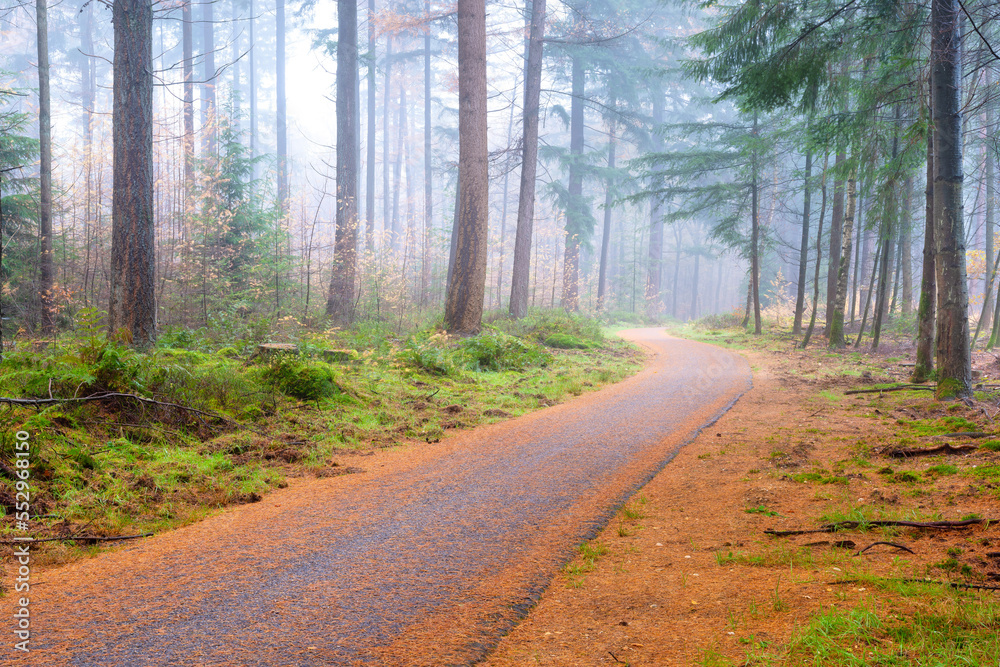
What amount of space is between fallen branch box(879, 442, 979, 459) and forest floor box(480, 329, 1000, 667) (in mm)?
22

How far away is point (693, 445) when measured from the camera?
5.97m

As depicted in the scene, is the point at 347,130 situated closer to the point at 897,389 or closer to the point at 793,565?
the point at 897,389

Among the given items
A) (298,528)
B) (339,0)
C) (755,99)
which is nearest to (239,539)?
(298,528)

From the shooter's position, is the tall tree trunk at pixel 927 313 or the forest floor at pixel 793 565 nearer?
the forest floor at pixel 793 565

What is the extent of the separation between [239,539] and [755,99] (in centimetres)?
851

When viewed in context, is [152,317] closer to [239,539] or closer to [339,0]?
[239,539]

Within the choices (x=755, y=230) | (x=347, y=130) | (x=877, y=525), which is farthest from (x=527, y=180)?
(x=877, y=525)

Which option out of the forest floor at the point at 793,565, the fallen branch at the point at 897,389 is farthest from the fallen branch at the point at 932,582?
the fallen branch at the point at 897,389

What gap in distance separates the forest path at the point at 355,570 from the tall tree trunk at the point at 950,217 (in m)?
4.48

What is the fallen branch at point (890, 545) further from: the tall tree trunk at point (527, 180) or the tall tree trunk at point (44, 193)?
the tall tree trunk at point (527, 180)

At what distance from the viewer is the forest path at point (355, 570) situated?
232 centimetres

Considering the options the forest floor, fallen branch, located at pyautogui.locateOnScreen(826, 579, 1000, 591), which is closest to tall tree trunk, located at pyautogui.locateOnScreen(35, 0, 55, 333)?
the forest floor

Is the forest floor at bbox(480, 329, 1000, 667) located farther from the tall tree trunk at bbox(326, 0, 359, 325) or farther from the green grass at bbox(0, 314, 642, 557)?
the tall tree trunk at bbox(326, 0, 359, 325)

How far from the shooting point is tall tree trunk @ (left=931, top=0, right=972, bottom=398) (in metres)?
6.94
